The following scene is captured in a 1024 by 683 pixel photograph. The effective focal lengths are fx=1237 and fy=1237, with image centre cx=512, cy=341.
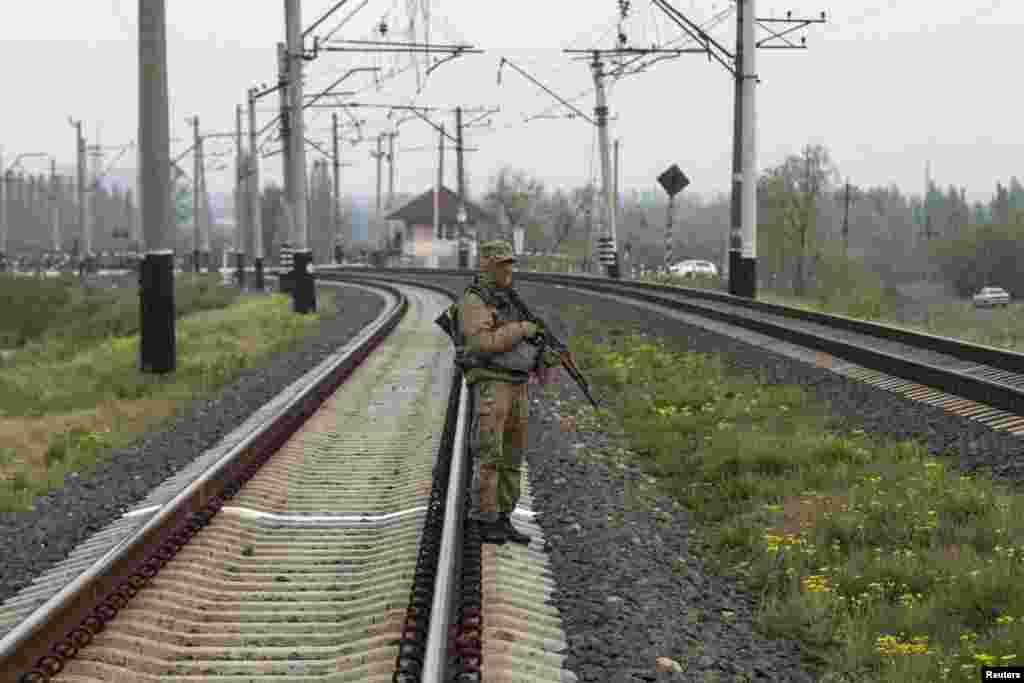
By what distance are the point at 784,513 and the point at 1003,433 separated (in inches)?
93.3

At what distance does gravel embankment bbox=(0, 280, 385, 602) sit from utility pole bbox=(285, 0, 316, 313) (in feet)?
40.4

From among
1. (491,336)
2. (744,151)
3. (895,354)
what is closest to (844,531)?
(491,336)

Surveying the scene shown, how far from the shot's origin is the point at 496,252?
6.90 metres

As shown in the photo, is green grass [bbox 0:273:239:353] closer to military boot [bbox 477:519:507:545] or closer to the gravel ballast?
the gravel ballast

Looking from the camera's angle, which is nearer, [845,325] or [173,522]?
[173,522]

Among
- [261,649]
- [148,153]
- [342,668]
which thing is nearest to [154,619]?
[261,649]

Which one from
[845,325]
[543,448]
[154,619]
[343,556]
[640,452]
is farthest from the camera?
[845,325]

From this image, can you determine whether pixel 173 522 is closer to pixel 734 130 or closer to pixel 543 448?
pixel 543 448

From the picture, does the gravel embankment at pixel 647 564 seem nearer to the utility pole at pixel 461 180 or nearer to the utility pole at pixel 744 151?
the utility pole at pixel 744 151

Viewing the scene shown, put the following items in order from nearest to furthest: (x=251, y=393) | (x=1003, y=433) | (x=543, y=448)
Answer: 1. (x=1003, y=433)
2. (x=543, y=448)
3. (x=251, y=393)

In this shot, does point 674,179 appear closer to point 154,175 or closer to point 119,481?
point 154,175

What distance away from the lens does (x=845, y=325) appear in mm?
18172

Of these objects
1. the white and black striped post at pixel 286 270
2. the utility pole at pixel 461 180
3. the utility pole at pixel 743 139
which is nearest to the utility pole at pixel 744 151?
the utility pole at pixel 743 139

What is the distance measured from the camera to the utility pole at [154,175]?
16.9 metres
